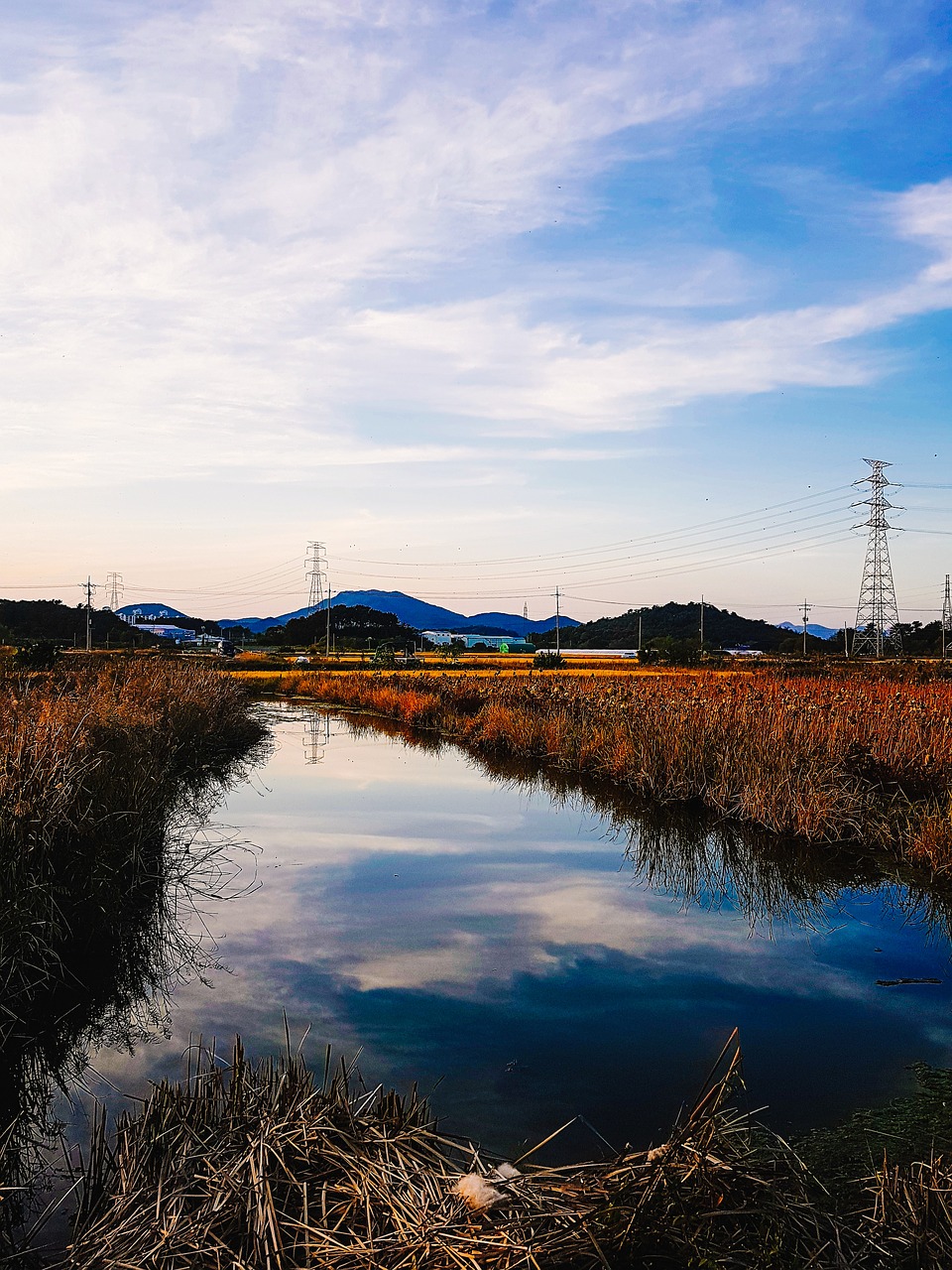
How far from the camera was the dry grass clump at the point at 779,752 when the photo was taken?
12453 mm

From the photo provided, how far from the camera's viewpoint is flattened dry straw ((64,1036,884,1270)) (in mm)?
3207

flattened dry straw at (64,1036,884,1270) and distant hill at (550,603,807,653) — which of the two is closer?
flattened dry straw at (64,1036,884,1270)

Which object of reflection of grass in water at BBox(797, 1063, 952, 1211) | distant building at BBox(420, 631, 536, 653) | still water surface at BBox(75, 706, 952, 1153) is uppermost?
distant building at BBox(420, 631, 536, 653)

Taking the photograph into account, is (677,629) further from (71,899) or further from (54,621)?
(71,899)

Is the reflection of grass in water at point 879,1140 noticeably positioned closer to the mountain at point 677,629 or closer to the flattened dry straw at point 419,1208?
the flattened dry straw at point 419,1208

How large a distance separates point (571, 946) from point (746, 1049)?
2.42 m

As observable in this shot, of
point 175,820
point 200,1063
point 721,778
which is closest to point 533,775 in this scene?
point 721,778

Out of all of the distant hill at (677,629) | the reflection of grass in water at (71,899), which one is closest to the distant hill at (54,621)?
the distant hill at (677,629)

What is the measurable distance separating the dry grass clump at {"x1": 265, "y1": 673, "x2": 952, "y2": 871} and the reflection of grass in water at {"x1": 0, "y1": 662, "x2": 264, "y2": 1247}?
23.9ft

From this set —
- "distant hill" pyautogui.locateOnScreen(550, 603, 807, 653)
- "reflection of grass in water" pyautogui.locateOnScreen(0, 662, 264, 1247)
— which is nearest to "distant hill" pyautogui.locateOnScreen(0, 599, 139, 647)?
"distant hill" pyautogui.locateOnScreen(550, 603, 807, 653)

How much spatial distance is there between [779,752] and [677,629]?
112260 mm

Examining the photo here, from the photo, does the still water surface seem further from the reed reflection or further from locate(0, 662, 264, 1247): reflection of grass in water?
locate(0, 662, 264, 1247): reflection of grass in water

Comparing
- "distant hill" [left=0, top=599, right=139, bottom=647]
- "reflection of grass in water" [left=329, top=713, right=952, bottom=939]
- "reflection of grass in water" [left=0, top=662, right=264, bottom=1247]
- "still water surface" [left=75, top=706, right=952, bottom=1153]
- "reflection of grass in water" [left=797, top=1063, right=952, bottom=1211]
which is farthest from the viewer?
"distant hill" [left=0, top=599, right=139, bottom=647]

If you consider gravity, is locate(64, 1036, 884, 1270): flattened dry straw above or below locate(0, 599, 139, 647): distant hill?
below
